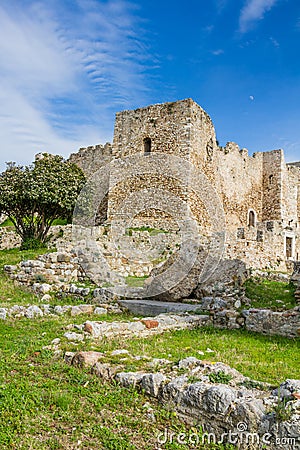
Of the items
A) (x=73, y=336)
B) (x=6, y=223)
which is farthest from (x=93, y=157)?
(x=73, y=336)

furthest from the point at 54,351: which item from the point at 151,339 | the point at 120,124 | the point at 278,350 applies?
the point at 120,124

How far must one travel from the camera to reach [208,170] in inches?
847

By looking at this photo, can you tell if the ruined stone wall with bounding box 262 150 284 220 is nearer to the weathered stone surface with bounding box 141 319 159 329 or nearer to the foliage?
the weathered stone surface with bounding box 141 319 159 329

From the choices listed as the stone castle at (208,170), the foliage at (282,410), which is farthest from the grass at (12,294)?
the stone castle at (208,170)

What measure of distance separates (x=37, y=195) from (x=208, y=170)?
8.63 meters

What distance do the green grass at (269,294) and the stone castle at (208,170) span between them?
3.30 metres

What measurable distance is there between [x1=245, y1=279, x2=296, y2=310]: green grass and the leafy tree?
9.67m

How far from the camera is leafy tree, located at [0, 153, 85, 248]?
18.7 m

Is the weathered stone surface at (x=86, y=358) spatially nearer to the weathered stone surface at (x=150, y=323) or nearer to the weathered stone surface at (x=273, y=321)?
the weathered stone surface at (x=150, y=323)

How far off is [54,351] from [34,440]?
2.21 meters

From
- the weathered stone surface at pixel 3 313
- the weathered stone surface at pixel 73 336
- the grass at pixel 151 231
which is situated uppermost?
the grass at pixel 151 231

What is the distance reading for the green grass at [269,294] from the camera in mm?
10016

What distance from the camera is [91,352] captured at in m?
5.66

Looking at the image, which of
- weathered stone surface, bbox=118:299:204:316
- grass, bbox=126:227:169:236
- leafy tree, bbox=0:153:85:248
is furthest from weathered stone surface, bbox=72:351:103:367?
leafy tree, bbox=0:153:85:248
